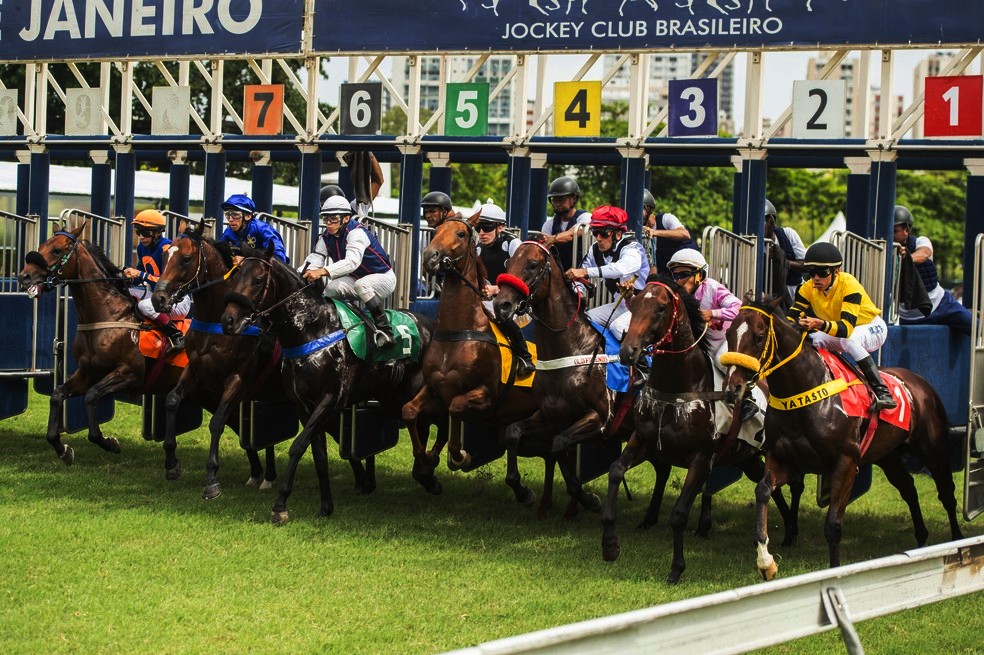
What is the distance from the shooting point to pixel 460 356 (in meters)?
9.66

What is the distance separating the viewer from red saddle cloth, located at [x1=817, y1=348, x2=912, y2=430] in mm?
8414

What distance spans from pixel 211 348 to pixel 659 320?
156 inches

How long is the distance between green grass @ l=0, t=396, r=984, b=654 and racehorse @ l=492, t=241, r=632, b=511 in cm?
78

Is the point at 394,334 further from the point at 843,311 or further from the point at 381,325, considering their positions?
the point at 843,311

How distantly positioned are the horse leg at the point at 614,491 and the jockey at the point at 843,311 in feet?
4.19

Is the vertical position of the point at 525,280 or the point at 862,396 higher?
the point at 525,280

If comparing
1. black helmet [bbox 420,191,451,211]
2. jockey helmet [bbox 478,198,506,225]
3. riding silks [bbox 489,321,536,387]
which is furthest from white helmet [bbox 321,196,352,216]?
riding silks [bbox 489,321,536,387]

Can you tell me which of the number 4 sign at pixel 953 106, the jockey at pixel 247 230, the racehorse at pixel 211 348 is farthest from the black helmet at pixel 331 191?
the number 4 sign at pixel 953 106

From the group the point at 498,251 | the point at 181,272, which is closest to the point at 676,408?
the point at 498,251

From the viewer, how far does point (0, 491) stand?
1041cm

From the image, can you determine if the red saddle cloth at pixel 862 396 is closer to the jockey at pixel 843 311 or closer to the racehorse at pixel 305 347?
the jockey at pixel 843 311

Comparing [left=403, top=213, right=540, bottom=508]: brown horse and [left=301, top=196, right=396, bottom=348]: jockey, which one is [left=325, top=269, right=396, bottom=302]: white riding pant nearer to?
[left=301, top=196, right=396, bottom=348]: jockey

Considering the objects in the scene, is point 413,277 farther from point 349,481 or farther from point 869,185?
point 869,185

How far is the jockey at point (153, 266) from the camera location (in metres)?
11.7
